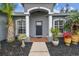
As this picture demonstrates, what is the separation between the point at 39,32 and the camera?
6020mm

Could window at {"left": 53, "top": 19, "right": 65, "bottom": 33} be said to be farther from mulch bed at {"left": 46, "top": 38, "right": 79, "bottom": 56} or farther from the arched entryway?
mulch bed at {"left": 46, "top": 38, "right": 79, "bottom": 56}

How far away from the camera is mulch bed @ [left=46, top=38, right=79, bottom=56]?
5633 millimetres

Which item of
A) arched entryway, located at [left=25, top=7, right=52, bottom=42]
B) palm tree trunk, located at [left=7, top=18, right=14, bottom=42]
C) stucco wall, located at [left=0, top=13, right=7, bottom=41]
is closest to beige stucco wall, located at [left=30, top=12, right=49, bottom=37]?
arched entryway, located at [left=25, top=7, right=52, bottom=42]

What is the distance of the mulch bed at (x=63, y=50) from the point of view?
563 centimetres

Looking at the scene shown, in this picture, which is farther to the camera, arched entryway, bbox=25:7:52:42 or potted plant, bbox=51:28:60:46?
potted plant, bbox=51:28:60:46

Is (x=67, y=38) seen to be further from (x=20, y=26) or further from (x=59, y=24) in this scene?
(x=20, y=26)

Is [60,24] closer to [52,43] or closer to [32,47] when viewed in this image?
[52,43]

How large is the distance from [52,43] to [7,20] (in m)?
1.93

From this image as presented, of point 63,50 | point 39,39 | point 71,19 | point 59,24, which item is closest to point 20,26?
point 39,39

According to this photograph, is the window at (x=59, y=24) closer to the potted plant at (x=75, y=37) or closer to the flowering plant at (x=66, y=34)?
the flowering plant at (x=66, y=34)

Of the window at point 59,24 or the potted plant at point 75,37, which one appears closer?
the window at point 59,24

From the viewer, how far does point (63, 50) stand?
586 cm

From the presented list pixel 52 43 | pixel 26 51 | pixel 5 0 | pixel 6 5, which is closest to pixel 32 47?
pixel 26 51

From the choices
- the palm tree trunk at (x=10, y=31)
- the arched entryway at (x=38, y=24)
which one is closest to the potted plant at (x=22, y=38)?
the arched entryway at (x=38, y=24)
